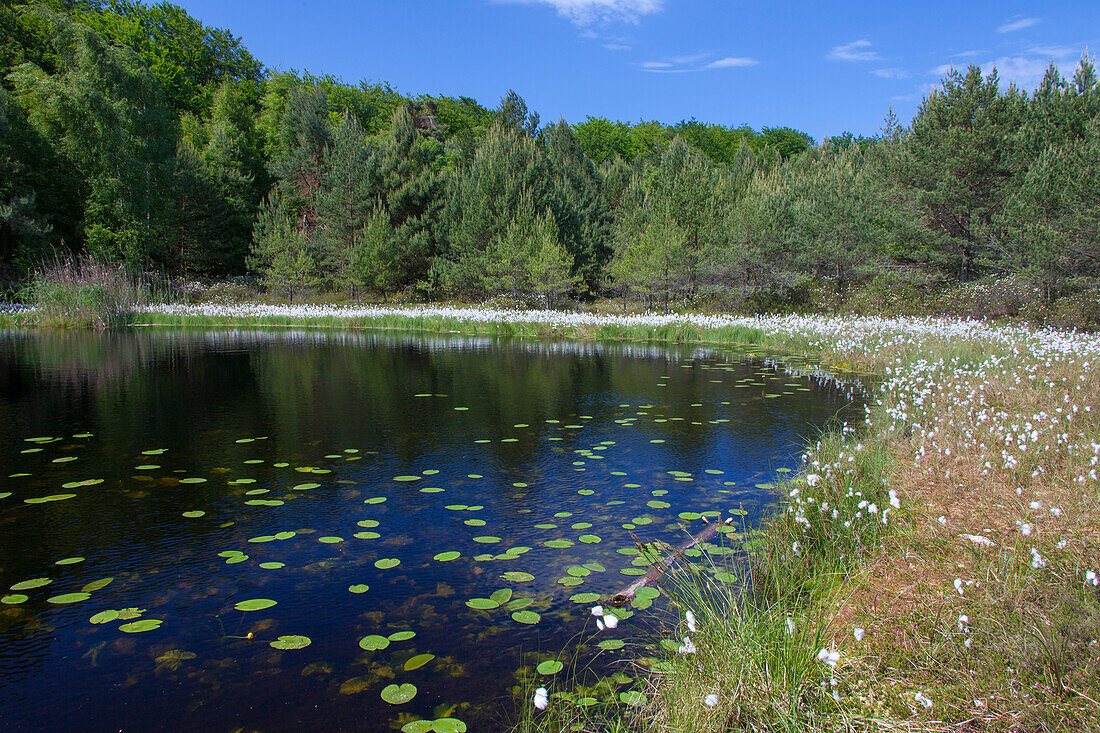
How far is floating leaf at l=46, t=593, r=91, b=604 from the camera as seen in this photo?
365 centimetres

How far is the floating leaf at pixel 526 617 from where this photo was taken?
11.5ft

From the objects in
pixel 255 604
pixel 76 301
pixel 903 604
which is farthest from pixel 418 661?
pixel 76 301

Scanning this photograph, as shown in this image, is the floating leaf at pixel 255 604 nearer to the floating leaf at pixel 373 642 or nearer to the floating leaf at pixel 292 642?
the floating leaf at pixel 292 642

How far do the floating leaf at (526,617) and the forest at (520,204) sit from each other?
2093cm

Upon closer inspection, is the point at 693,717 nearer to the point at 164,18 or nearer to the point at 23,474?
the point at 23,474

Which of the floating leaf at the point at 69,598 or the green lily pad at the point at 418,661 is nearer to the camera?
the green lily pad at the point at 418,661

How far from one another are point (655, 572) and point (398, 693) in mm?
1846

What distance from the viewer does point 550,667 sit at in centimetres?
307

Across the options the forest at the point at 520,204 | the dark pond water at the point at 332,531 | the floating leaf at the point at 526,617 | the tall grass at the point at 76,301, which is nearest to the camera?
the dark pond water at the point at 332,531

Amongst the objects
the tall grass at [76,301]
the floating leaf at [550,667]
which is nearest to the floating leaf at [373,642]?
the floating leaf at [550,667]

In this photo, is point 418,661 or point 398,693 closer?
point 398,693

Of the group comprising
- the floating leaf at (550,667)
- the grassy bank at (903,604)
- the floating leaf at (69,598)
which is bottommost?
the floating leaf at (550,667)

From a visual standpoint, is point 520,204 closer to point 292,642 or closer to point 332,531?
point 332,531

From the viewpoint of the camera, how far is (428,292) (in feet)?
132
